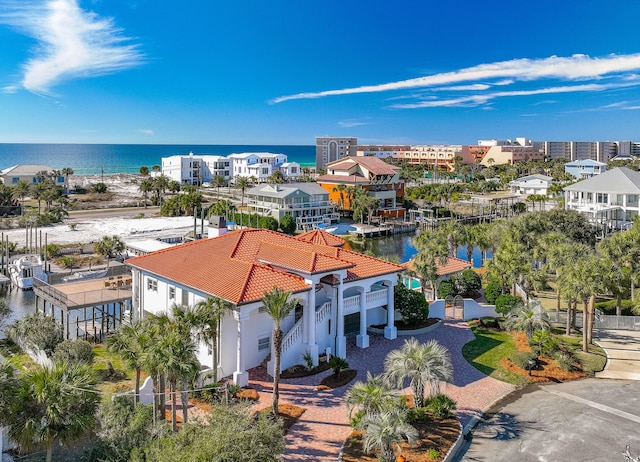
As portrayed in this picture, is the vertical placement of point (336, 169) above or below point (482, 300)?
above

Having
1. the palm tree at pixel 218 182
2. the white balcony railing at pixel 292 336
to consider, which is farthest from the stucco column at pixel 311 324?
the palm tree at pixel 218 182

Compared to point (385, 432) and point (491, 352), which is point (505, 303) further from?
point (385, 432)

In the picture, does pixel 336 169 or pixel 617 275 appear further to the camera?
pixel 336 169

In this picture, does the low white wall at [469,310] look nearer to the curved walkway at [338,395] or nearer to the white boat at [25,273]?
the curved walkway at [338,395]

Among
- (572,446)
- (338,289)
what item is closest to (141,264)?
(338,289)

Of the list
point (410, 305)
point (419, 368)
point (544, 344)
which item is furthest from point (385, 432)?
point (410, 305)

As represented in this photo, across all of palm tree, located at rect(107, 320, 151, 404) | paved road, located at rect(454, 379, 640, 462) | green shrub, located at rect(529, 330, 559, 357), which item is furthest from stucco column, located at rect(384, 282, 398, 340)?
palm tree, located at rect(107, 320, 151, 404)

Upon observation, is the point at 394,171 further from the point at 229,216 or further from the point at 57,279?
the point at 57,279
